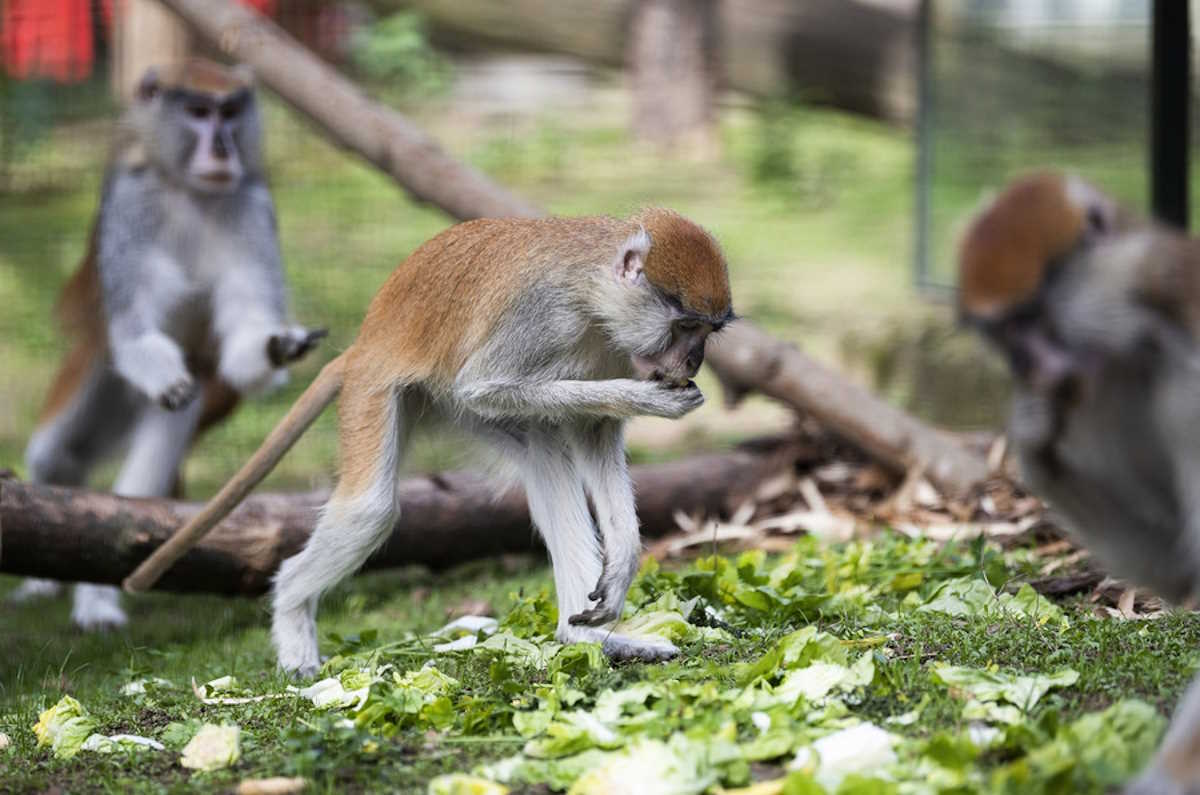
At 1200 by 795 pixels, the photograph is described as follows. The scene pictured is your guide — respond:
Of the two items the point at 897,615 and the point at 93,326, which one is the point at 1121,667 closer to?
the point at 897,615

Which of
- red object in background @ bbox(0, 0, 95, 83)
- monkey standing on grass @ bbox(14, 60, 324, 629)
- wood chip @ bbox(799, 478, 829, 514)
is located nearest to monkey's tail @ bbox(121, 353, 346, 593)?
monkey standing on grass @ bbox(14, 60, 324, 629)

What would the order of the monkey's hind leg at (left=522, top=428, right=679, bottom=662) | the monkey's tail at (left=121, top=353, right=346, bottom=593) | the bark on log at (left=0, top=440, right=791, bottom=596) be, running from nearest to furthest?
the monkey's hind leg at (left=522, top=428, right=679, bottom=662), the monkey's tail at (left=121, top=353, right=346, bottom=593), the bark on log at (left=0, top=440, right=791, bottom=596)

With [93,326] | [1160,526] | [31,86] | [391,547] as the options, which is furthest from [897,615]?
[31,86]

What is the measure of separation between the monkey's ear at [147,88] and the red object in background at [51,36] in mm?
4682

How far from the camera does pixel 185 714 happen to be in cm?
425

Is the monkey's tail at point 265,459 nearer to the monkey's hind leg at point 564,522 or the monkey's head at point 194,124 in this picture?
the monkey's hind leg at point 564,522

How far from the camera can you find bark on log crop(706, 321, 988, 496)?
6.93 meters

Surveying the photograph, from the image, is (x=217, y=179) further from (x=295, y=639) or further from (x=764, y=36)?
(x=764, y=36)

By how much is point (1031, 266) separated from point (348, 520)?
2.48 metres

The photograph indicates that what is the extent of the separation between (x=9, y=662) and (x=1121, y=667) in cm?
400

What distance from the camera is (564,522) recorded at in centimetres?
464

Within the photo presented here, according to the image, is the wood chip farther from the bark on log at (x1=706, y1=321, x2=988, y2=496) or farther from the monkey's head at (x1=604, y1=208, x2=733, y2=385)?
the monkey's head at (x1=604, y1=208, x2=733, y2=385)

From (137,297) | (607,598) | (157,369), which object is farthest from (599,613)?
(137,297)

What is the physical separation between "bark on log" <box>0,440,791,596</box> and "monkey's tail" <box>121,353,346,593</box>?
60cm
